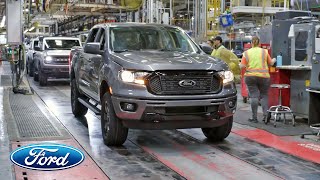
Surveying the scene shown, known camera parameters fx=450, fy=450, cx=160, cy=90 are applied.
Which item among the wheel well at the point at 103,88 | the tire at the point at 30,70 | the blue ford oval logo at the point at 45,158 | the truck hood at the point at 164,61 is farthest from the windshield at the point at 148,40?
the tire at the point at 30,70

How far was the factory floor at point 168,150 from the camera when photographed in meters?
5.64

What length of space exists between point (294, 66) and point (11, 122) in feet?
19.3

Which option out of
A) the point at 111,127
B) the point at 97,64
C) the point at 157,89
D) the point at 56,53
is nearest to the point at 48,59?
the point at 56,53

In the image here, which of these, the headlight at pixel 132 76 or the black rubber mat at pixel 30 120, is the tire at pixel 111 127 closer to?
the headlight at pixel 132 76

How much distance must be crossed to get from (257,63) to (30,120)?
15.4 feet

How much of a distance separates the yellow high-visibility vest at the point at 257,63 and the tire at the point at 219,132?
6.42 ft

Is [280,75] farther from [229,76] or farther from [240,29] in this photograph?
[240,29]

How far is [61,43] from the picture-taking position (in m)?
18.0

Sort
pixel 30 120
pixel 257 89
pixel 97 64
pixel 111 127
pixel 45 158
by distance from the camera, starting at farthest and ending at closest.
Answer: pixel 257 89 → pixel 30 120 → pixel 97 64 → pixel 111 127 → pixel 45 158

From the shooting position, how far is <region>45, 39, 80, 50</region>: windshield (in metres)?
17.8

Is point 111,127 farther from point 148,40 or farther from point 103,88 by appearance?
point 148,40

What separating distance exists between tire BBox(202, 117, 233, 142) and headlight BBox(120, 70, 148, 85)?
173 cm

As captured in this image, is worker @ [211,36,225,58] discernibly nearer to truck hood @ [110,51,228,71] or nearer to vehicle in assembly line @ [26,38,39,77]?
truck hood @ [110,51,228,71]

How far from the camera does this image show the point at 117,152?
264 inches
